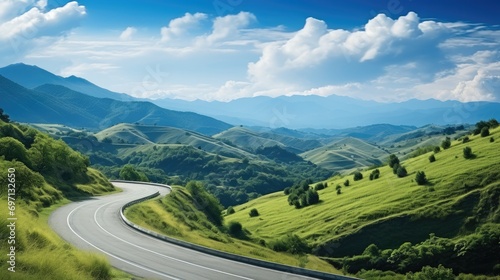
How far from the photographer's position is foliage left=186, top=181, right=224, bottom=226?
9750 centimetres

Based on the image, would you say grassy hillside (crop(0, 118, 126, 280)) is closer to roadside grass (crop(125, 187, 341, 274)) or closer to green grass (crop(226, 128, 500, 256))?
roadside grass (crop(125, 187, 341, 274))

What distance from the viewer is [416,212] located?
73.8 metres

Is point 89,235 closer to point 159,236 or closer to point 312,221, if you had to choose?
point 159,236

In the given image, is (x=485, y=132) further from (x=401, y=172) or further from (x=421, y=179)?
(x=421, y=179)

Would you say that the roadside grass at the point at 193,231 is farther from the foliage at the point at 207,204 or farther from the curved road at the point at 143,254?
the curved road at the point at 143,254

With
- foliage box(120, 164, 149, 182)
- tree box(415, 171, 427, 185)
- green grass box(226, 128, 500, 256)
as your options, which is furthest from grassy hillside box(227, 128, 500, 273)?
foliage box(120, 164, 149, 182)

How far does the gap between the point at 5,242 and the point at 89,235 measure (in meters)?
26.1

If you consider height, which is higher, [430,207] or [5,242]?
A: [5,242]

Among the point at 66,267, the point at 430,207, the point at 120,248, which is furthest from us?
the point at 430,207

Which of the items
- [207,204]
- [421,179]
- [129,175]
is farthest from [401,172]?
[129,175]

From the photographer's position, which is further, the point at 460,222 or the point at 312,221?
the point at 312,221

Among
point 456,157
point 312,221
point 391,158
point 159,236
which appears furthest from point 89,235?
point 391,158

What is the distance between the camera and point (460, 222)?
2689 inches

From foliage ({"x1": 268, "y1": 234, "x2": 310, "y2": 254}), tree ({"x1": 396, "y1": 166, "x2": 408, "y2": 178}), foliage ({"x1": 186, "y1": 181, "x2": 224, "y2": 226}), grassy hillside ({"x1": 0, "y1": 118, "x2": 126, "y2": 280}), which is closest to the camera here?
grassy hillside ({"x1": 0, "y1": 118, "x2": 126, "y2": 280})
